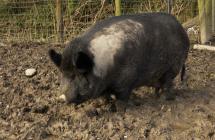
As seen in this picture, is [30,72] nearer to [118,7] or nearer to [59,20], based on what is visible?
[59,20]

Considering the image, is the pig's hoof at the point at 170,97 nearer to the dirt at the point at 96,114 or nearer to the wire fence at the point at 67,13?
the dirt at the point at 96,114

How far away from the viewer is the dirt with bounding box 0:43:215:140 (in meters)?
4.89

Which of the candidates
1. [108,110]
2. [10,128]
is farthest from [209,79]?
[10,128]

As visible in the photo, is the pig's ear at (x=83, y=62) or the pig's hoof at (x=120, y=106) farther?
the pig's hoof at (x=120, y=106)

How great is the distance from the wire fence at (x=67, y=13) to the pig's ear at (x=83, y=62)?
3.99 meters

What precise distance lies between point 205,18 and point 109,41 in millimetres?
3863

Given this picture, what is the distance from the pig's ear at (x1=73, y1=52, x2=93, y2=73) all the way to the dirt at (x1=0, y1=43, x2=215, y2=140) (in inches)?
22.0

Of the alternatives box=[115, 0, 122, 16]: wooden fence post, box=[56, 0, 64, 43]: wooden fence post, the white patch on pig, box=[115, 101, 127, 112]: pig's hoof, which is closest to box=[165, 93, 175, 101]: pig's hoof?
box=[115, 101, 127, 112]: pig's hoof

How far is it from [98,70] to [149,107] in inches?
34.5

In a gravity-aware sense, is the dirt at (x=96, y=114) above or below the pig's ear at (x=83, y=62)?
below

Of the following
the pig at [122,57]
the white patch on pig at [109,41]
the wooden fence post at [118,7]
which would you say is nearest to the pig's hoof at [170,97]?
the pig at [122,57]

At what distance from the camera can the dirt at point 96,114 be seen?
4.89 metres

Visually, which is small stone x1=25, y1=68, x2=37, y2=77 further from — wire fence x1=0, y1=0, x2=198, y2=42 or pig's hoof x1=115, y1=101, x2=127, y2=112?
wire fence x1=0, y1=0, x2=198, y2=42

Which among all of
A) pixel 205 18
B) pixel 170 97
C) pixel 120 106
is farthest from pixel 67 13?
pixel 120 106
